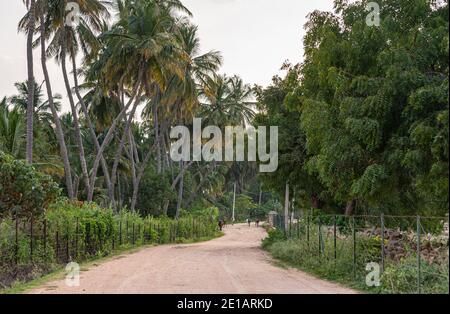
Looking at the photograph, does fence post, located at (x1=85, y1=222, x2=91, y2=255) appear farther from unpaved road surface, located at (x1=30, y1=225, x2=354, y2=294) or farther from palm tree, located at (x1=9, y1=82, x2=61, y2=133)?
palm tree, located at (x1=9, y1=82, x2=61, y2=133)

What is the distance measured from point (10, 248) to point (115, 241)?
11.5 meters

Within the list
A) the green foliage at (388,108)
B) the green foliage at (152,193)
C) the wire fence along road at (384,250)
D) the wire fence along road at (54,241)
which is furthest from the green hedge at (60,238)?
the green foliage at (152,193)

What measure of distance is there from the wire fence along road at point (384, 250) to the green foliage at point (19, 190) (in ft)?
30.6

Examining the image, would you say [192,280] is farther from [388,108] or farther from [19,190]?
[19,190]

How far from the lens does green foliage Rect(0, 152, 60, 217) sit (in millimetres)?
18281

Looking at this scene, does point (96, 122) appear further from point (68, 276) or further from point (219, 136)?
point (68, 276)

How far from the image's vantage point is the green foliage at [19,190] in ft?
60.0

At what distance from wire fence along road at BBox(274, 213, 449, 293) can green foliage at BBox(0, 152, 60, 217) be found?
9.31 meters

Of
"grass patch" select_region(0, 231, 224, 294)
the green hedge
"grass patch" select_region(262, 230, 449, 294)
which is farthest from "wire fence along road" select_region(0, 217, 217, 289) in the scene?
"grass patch" select_region(262, 230, 449, 294)

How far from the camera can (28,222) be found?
1759 cm

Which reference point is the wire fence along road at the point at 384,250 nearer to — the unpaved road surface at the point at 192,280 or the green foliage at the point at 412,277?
the green foliage at the point at 412,277

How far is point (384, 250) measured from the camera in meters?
14.5
